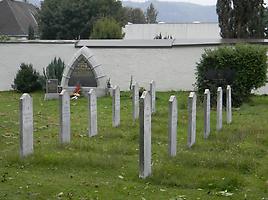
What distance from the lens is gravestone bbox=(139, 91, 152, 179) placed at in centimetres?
926

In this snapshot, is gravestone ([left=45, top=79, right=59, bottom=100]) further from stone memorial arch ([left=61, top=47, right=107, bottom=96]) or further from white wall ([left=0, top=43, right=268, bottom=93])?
white wall ([left=0, top=43, right=268, bottom=93])

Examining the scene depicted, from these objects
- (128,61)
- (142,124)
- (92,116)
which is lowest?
(92,116)

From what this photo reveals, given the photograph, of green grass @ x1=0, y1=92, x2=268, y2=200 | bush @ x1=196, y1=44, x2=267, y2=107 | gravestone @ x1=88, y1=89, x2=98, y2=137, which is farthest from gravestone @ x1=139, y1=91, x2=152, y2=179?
bush @ x1=196, y1=44, x2=267, y2=107

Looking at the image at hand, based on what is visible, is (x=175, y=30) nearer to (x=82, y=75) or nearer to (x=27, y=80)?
(x=27, y=80)

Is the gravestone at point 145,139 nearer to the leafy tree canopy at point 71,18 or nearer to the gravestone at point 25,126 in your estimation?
the gravestone at point 25,126

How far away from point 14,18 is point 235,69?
56.2 metres

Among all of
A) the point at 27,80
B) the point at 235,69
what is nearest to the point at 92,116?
the point at 235,69

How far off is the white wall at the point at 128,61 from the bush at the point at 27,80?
3.81ft

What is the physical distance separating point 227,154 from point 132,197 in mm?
3522

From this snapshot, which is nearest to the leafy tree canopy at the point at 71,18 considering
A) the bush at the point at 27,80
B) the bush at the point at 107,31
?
the bush at the point at 107,31

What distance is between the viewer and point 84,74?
23.7m

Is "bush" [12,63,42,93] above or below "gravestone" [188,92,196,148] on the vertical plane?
above

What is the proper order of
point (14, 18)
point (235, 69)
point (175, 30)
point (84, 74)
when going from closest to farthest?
point (235, 69)
point (84, 74)
point (175, 30)
point (14, 18)

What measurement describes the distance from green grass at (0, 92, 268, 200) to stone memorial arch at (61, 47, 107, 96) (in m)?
8.46
